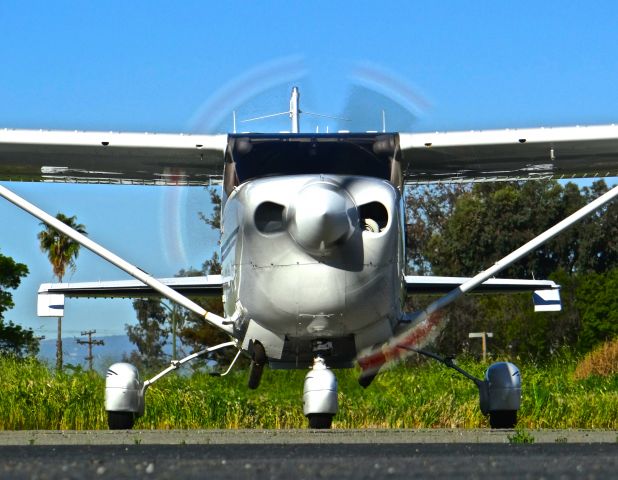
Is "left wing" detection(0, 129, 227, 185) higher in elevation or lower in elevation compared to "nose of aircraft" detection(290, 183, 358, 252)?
higher

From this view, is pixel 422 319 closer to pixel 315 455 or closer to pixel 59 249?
pixel 315 455

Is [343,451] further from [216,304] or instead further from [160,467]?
[216,304]

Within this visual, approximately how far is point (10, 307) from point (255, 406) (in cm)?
2495

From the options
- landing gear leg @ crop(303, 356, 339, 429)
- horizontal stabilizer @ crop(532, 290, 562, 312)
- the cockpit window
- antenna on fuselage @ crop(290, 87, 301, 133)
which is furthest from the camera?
horizontal stabilizer @ crop(532, 290, 562, 312)

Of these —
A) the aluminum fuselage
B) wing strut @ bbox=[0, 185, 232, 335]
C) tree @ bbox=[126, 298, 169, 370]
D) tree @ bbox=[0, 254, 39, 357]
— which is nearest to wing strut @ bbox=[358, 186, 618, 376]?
the aluminum fuselage

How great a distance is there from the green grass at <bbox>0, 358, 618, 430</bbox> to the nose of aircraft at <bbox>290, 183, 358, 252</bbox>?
508 cm

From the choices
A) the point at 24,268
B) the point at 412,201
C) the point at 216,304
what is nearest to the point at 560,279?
the point at 412,201

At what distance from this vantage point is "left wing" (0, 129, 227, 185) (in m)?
12.1

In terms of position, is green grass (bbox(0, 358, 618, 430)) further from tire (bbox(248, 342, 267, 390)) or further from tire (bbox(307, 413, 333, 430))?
tire (bbox(307, 413, 333, 430))

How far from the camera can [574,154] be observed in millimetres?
12945

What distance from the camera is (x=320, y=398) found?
966 cm

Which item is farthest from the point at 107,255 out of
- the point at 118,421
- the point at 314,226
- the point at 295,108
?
the point at 314,226

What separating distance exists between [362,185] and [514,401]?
12.1ft

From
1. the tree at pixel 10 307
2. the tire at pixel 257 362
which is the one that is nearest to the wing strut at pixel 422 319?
the tire at pixel 257 362
